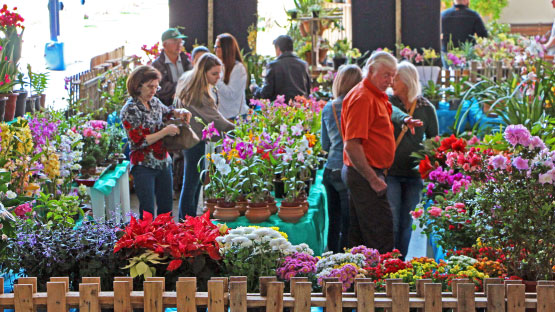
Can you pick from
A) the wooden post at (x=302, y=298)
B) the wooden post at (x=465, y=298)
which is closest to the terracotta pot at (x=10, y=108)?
the wooden post at (x=302, y=298)

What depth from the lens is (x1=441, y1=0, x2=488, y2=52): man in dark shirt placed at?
11102 millimetres

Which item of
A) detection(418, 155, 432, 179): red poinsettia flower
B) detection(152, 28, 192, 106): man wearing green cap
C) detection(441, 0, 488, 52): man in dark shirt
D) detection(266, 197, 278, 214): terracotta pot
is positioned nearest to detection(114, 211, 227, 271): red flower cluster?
detection(266, 197, 278, 214): terracotta pot

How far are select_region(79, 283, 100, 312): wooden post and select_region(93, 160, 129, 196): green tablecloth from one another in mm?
2835

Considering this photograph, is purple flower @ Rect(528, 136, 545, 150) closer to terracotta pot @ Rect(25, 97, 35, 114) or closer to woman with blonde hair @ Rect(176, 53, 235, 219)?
woman with blonde hair @ Rect(176, 53, 235, 219)

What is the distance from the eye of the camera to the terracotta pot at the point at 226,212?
4262 mm

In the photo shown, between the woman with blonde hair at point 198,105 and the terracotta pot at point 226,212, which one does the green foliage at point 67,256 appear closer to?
the terracotta pot at point 226,212

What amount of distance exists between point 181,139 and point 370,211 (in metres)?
1.40

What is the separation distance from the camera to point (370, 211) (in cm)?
457

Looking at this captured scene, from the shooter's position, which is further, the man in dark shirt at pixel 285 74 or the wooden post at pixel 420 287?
the man in dark shirt at pixel 285 74

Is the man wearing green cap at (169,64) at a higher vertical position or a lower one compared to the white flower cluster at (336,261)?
higher

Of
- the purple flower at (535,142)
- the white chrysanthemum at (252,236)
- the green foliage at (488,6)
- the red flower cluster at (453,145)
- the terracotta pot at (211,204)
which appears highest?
the green foliage at (488,6)

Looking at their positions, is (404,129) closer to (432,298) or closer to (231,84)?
(231,84)

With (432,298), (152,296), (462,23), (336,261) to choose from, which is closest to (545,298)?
(432,298)

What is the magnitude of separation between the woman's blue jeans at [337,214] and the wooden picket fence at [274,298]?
304 cm
